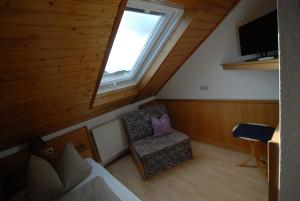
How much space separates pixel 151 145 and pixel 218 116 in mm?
1137

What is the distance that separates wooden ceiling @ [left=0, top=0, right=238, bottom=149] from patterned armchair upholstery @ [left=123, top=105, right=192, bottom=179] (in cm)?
69

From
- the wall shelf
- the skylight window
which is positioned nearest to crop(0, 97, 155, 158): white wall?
the skylight window

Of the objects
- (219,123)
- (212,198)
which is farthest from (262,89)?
(212,198)

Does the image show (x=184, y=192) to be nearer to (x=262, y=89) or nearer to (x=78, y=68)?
(x=262, y=89)

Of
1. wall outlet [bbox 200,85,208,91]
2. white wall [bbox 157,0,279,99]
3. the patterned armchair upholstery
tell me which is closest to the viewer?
white wall [bbox 157,0,279,99]

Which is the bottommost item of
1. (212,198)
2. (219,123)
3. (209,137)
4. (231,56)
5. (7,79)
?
(212,198)

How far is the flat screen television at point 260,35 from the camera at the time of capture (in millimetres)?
1699

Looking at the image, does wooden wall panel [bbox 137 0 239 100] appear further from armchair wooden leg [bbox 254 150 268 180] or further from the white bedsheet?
armchair wooden leg [bbox 254 150 268 180]

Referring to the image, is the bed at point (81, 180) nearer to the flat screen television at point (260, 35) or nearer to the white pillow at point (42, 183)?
the white pillow at point (42, 183)

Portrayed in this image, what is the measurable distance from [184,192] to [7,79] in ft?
6.94

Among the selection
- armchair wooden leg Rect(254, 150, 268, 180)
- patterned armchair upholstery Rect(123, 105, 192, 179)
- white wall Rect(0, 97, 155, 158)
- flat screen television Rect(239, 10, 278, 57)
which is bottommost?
armchair wooden leg Rect(254, 150, 268, 180)

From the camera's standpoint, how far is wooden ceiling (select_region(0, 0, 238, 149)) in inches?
46.1

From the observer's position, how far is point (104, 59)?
69.7 inches

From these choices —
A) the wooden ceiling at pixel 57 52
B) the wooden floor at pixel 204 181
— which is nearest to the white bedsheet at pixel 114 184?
the wooden floor at pixel 204 181
